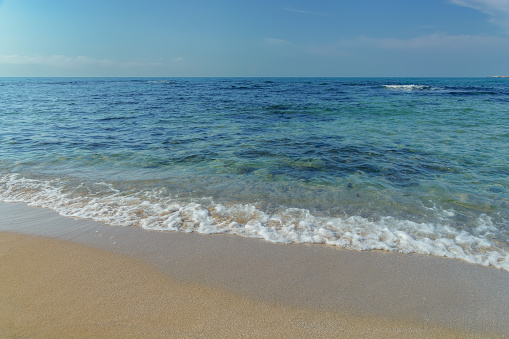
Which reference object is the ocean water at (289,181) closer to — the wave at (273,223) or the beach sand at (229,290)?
the wave at (273,223)

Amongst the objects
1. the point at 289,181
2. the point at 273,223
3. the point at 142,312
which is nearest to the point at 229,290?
the point at 142,312

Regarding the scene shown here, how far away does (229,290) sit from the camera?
3.01m

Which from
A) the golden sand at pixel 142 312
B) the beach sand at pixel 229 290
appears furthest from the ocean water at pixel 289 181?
the golden sand at pixel 142 312

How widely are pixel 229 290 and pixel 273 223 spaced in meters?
1.64

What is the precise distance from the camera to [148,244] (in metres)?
3.91

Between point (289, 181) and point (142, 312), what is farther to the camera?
point (289, 181)

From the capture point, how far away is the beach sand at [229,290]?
2.53 m

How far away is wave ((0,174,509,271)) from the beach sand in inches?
8.7

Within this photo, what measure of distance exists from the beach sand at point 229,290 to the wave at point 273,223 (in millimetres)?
220

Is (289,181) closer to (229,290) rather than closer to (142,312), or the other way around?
(229,290)

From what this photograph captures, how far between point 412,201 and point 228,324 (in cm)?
422

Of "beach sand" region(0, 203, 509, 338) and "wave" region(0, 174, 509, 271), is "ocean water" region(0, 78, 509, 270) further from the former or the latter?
"beach sand" region(0, 203, 509, 338)

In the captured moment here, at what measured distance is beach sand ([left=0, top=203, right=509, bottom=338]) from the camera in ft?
8.30

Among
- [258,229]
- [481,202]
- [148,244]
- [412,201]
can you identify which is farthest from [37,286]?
[481,202]
